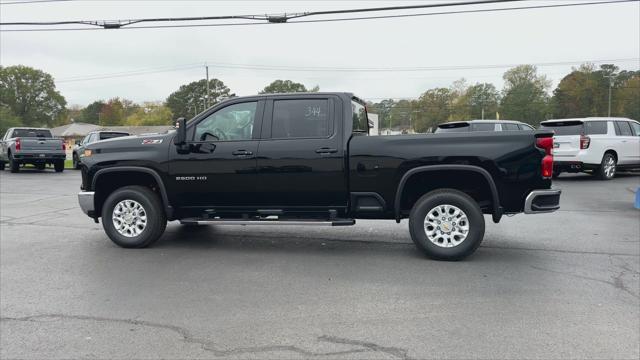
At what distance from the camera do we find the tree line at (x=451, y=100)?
84.4 metres

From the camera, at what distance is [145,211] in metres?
6.74

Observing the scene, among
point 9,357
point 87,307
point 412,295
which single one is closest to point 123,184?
point 87,307

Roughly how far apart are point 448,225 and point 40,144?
20.5m

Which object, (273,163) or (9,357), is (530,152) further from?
(9,357)

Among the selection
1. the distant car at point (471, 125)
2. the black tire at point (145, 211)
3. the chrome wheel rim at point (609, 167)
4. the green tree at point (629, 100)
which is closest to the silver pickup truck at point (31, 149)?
the distant car at point (471, 125)

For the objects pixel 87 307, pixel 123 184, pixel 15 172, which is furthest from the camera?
pixel 15 172

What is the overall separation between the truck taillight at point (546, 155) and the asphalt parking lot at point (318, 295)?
3.63 feet

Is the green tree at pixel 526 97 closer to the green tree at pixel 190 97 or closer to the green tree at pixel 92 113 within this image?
the green tree at pixel 190 97

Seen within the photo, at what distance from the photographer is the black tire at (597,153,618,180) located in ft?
49.7

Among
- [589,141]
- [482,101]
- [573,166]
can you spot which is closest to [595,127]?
[589,141]

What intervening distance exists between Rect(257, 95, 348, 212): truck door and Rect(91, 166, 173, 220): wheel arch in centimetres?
133

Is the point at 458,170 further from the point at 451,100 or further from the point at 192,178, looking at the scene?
the point at 451,100

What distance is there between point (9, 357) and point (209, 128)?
3.70m

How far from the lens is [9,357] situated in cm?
361
